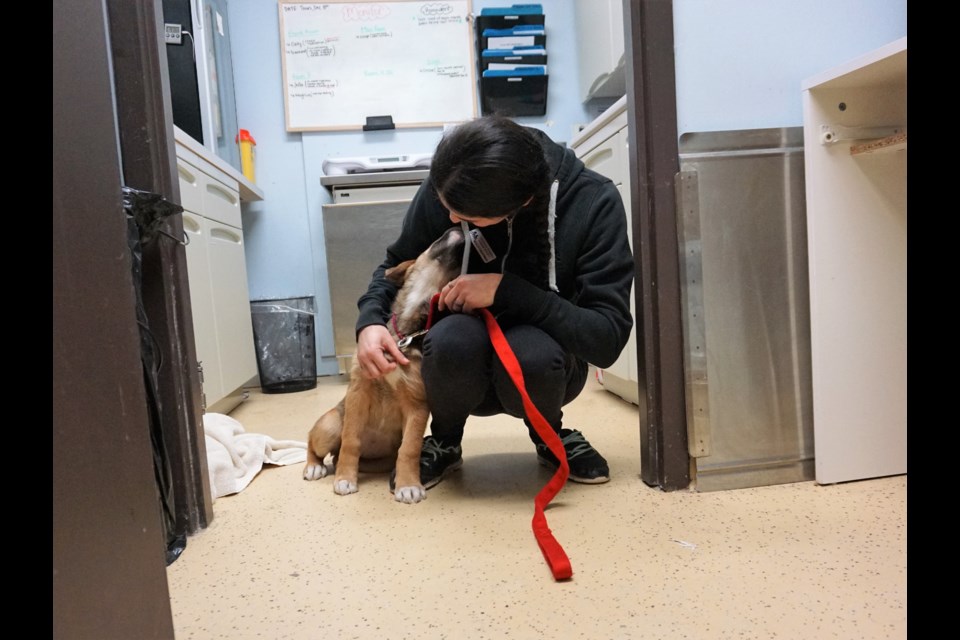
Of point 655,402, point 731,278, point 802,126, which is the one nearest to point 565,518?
point 655,402

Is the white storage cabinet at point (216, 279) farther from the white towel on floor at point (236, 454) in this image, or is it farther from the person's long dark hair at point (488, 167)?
the person's long dark hair at point (488, 167)

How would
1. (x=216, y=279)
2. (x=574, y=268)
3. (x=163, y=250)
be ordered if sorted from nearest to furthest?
(x=163, y=250) < (x=574, y=268) < (x=216, y=279)

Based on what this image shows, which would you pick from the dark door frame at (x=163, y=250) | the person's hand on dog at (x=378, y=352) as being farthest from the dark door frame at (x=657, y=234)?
the dark door frame at (x=163, y=250)

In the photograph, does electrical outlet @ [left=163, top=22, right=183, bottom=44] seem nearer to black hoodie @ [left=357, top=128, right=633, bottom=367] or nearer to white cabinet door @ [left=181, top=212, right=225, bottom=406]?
white cabinet door @ [left=181, top=212, right=225, bottom=406]

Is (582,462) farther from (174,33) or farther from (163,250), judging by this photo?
(174,33)

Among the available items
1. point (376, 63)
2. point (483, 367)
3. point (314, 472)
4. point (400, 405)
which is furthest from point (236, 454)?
point (376, 63)

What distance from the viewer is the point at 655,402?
132 cm

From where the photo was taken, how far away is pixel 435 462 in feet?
4.87

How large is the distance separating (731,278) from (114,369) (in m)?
1.19

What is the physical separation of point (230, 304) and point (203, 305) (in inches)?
16.4

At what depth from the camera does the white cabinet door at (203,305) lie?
6.63ft

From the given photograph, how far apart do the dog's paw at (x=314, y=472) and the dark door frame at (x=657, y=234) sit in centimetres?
86

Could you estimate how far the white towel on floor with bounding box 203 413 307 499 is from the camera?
4.75ft
